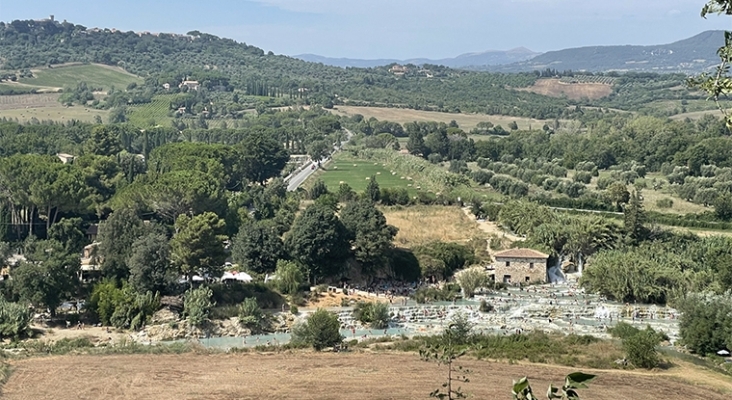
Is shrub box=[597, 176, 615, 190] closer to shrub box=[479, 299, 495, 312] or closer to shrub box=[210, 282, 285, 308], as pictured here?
shrub box=[479, 299, 495, 312]

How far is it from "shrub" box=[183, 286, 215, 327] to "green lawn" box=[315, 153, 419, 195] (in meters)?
33.4

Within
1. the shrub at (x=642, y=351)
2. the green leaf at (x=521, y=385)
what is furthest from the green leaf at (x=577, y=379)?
the shrub at (x=642, y=351)

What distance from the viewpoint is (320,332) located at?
3516 centimetres

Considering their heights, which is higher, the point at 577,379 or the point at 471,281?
the point at 577,379

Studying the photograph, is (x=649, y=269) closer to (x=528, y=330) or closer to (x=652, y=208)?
(x=528, y=330)

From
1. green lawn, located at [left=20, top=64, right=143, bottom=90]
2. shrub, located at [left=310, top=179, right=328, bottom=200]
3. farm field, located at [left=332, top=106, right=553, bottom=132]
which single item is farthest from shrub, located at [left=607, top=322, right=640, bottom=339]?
green lawn, located at [left=20, top=64, right=143, bottom=90]

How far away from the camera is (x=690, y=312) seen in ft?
118

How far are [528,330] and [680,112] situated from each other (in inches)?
5133

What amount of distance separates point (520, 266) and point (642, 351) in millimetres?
15390

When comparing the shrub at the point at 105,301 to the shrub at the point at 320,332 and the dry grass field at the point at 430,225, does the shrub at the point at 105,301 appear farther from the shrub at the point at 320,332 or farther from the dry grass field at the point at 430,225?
the dry grass field at the point at 430,225

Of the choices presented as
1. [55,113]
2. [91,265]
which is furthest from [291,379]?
[55,113]

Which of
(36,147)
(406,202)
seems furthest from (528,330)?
(36,147)

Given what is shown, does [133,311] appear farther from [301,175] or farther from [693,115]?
[693,115]

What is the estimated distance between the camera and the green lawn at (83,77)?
561 ft
